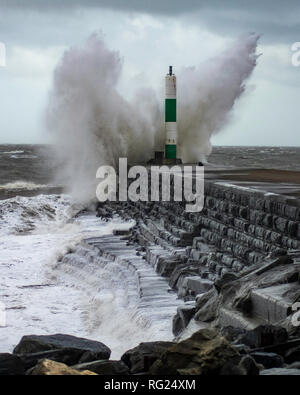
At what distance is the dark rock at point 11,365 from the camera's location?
412 centimetres

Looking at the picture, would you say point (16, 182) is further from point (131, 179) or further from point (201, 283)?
point (201, 283)

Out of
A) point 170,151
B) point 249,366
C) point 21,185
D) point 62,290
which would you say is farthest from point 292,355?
point 21,185

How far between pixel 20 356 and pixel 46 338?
21.2 inches

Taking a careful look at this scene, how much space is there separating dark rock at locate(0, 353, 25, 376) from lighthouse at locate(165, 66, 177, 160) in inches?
569

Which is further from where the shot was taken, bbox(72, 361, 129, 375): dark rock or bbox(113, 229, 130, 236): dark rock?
bbox(113, 229, 130, 236): dark rock

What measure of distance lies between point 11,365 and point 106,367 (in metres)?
0.59

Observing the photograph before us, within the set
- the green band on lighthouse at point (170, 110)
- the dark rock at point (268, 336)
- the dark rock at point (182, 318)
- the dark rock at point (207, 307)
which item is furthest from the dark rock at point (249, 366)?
the green band on lighthouse at point (170, 110)

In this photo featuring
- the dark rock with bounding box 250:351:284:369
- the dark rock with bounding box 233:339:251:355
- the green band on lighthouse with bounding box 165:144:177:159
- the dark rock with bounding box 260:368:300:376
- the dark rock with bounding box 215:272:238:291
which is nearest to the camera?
the dark rock with bounding box 260:368:300:376

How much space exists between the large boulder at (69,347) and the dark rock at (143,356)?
0.33m

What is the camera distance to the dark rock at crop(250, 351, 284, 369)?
3.99m

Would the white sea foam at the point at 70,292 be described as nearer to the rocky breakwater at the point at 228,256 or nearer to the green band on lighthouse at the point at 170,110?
the rocky breakwater at the point at 228,256

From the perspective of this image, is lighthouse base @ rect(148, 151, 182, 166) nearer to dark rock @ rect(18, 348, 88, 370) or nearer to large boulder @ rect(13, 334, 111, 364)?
large boulder @ rect(13, 334, 111, 364)

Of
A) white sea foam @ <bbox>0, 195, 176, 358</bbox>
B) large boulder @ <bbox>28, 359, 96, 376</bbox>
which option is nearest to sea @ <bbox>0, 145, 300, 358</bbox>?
white sea foam @ <bbox>0, 195, 176, 358</bbox>
